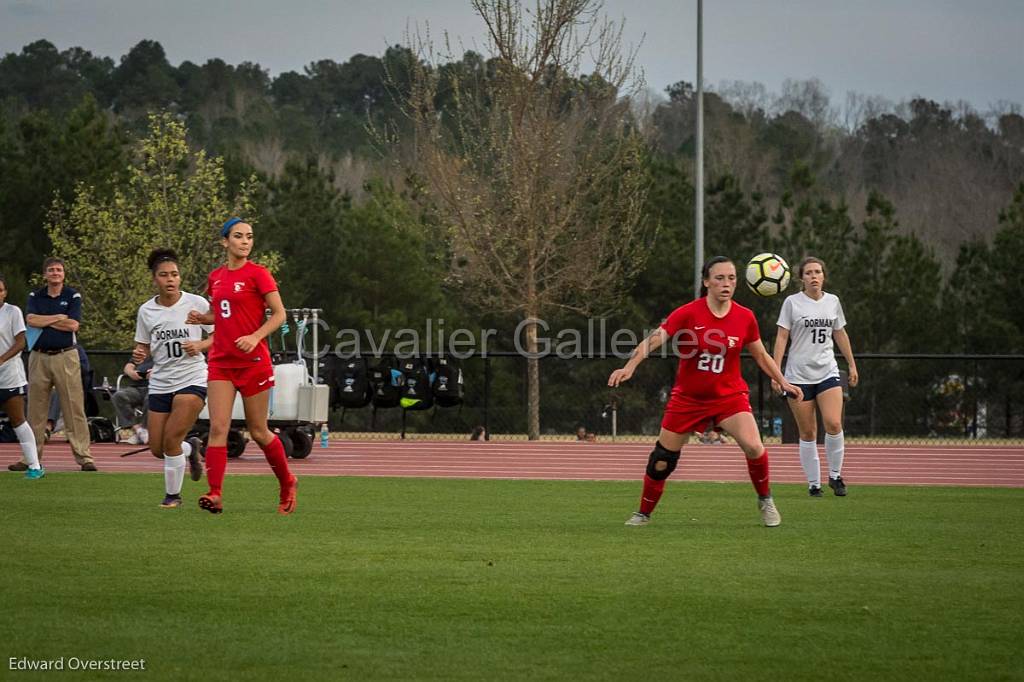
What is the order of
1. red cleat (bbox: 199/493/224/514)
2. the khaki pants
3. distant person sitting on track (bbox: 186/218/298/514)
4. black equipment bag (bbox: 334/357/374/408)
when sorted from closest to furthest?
distant person sitting on track (bbox: 186/218/298/514), red cleat (bbox: 199/493/224/514), the khaki pants, black equipment bag (bbox: 334/357/374/408)

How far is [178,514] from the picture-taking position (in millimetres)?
11695

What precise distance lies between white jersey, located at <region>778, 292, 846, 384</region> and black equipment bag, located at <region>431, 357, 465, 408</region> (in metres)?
13.8

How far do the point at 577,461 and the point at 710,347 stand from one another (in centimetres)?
1210

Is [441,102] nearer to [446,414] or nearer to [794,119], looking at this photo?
[794,119]

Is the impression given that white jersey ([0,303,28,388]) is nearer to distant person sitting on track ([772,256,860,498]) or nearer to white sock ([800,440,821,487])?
distant person sitting on track ([772,256,860,498])

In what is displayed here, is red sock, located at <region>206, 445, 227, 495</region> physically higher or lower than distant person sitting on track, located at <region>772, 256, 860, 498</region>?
lower

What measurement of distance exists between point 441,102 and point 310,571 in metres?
60.9

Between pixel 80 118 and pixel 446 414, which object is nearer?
pixel 446 414

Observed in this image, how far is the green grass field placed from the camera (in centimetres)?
608

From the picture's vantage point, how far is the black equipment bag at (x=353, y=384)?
27.1 m

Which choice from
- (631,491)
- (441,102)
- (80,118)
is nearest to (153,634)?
(631,491)

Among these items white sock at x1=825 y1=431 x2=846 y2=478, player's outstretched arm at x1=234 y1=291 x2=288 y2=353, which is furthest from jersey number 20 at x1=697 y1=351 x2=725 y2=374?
white sock at x1=825 y1=431 x2=846 y2=478

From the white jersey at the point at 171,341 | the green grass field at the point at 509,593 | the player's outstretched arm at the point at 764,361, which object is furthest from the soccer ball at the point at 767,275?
the white jersey at the point at 171,341

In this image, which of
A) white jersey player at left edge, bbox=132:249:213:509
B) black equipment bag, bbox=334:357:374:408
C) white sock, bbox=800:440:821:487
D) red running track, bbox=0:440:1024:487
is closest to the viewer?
white jersey player at left edge, bbox=132:249:213:509
